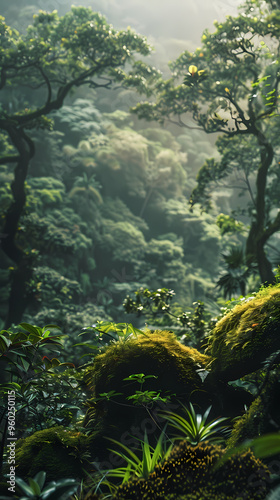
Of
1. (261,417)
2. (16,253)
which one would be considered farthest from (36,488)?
(16,253)

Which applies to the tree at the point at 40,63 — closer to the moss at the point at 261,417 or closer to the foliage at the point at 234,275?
the foliage at the point at 234,275

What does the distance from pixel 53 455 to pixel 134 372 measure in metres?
0.95

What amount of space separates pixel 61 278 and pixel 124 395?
10.4m

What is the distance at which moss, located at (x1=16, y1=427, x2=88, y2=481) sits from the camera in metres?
2.79

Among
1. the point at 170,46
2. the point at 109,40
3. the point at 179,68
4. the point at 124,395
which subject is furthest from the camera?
the point at 170,46

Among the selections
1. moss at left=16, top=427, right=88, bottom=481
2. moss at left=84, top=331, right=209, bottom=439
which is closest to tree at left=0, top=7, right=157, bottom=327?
moss at left=84, top=331, right=209, bottom=439

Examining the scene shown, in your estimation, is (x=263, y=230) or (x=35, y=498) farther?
(x=263, y=230)

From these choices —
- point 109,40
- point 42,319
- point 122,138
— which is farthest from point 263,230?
point 122,138

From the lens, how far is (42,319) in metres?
11.4

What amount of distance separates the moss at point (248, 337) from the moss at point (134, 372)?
0.85 ft

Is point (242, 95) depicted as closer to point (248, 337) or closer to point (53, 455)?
point (248, 337)

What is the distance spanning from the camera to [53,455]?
2896mm

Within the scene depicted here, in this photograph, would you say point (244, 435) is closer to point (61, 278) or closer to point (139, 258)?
point (61, 278)

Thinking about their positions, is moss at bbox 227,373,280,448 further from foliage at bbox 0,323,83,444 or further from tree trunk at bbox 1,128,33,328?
tree trunk at bbox 1,128,33,328
